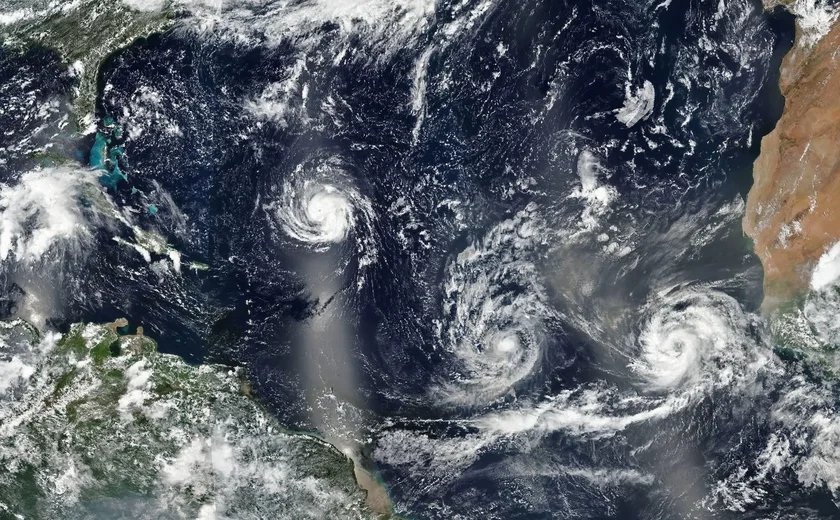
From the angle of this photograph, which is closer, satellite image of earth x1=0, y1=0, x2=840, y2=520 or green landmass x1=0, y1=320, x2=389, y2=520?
satellite image of earth x1=0, y1=0, x2=840, y2=520

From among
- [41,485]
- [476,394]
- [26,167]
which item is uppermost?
[26,167]

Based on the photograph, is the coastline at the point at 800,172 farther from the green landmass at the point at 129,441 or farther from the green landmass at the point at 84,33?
the green landmass at the point at 84,33

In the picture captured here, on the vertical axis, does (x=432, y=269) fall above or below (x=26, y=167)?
below

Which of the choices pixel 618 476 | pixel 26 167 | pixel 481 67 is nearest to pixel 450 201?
pixel 481 67

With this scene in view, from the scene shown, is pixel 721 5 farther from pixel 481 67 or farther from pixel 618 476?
pixel 618 476

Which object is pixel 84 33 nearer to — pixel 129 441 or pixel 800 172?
pixel 129 441

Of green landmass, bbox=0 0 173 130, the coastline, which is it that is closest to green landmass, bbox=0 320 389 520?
green landmass, bbox=0 0 173 130

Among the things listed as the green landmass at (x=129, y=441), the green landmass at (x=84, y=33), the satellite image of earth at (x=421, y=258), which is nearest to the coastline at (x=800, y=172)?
the satellite image of earth at (x=421, y=258)

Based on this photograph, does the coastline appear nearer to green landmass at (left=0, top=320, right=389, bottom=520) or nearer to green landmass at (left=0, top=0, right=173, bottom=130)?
green landmass at (left=0, top=320, right=389, bottom=520)
